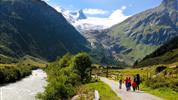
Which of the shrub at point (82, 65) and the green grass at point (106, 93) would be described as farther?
the shrub at point (82, 65)

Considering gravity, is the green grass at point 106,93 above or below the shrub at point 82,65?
below

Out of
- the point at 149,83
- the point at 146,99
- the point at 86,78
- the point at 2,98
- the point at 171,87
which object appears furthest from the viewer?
the point at 86,78

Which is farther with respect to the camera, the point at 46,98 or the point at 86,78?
the point at 86,78

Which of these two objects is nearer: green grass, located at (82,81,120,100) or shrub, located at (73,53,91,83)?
green grass, located at (82,81,120,100)

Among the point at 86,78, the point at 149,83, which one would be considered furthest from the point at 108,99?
the point at 86,78

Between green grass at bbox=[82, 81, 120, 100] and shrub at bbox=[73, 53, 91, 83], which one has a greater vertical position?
shrub at bbox=[73, 53, 91, 83]

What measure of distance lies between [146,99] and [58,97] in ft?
130

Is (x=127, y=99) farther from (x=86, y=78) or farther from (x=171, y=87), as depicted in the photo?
(x=86, y=78)

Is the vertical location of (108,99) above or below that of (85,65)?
below

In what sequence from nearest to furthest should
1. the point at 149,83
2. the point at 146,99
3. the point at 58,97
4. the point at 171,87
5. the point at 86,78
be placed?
the point at 146,99 < the point at 171,87 < the point at 149,83 < the point at 58,97 < the point at 86,78

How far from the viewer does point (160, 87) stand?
7269 centimetres

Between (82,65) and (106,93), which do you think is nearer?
(106,93)

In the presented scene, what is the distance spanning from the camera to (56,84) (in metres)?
91.9

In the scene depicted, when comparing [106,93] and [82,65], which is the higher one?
[82,65]
